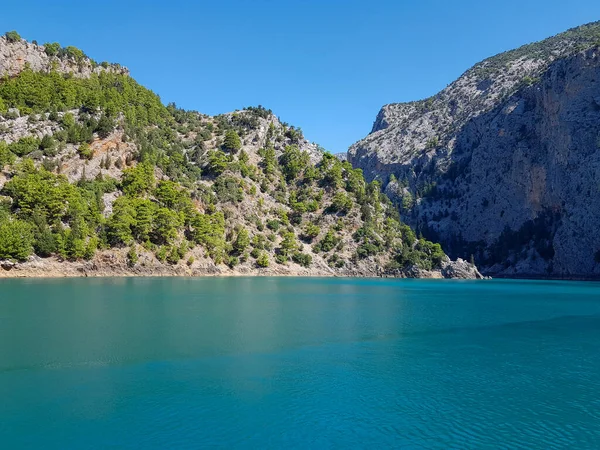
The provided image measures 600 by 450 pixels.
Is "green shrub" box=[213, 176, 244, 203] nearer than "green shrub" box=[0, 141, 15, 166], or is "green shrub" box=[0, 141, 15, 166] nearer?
"green shrub" box=[0, 141, 15, 166]

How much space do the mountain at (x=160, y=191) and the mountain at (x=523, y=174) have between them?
28.6m

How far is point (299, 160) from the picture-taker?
130 metres

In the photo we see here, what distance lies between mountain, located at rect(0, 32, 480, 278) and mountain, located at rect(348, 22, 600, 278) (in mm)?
28610

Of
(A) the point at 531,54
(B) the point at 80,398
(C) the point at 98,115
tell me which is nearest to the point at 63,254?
(C) the point at 98,115

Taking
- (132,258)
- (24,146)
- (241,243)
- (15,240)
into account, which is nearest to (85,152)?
(24,146)

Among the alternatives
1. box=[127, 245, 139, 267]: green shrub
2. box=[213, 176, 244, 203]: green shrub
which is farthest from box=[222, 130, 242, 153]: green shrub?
box=[127, 245, 139, 267]: green shrub

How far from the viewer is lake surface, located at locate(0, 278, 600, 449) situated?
44.8 ft

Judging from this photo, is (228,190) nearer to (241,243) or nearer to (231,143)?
(241,243)

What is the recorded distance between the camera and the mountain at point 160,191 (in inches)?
2918

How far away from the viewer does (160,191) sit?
92125 mm

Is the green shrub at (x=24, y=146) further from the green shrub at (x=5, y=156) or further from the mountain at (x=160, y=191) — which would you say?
the green shrub at (x=5, y=156)

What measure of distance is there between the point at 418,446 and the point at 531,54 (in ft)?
724

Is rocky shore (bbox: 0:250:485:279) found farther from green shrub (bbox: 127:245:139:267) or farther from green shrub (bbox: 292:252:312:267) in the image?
green shrub (bbox: 292:252:312:267)

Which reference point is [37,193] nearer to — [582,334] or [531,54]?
[582,334]
